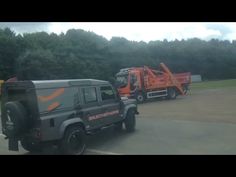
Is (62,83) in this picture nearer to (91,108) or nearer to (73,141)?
(91,108)

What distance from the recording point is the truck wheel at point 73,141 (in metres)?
8.98

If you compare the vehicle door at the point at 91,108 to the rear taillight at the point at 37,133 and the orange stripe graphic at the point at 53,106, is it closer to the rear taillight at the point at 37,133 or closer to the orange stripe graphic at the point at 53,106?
the orange stripe graphic at the point at 53,106

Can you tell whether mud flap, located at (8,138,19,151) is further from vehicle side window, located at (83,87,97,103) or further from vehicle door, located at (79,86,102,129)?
vehicle side window, located at (83,87,97,103)

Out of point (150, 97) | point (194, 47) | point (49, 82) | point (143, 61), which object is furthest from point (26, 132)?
point (194, 47)

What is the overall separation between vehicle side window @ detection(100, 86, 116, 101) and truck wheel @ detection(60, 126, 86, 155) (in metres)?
1.92

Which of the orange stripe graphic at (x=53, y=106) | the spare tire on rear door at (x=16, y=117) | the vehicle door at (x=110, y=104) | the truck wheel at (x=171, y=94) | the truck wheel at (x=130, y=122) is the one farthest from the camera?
the truck wheel at (x=171, y=94)

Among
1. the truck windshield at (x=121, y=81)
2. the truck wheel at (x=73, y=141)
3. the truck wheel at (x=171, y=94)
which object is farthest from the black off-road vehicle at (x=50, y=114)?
A: the truck wheel at (x=171, y=94)

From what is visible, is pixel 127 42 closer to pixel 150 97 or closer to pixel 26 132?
pixel 150 97

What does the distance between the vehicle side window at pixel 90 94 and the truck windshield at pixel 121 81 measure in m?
15.2

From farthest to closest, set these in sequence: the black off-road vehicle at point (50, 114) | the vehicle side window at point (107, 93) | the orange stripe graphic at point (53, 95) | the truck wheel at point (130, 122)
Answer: the truck wheel at point (130, 122)
the vehicle side window at point (107, 93)
the orange stripe graphic at point (53, 95)
the black off-road vehicle at point (50, 114)

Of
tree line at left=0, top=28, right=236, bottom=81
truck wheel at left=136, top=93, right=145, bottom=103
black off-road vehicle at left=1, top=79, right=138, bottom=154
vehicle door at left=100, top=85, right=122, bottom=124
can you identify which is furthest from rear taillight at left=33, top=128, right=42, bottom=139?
tree line at left=0, top=28, right=236, bottom=81

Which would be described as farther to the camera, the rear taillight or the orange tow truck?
the orange tow truck

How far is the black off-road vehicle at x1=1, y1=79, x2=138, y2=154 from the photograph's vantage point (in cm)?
870

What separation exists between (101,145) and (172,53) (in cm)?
6845
